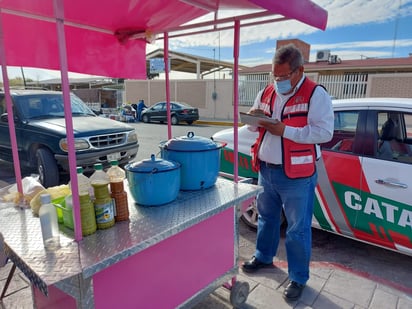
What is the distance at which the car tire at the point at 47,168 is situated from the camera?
4809mm

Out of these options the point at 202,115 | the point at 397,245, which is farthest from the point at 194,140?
the point at 202,115

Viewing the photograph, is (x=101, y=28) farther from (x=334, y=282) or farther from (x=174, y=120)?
(x=174, y=120)

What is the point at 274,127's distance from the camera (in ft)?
6.82

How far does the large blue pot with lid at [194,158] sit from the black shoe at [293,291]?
1.08 m

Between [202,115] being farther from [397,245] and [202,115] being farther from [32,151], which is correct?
[397,245]

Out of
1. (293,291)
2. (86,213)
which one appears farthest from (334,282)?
(86,213)

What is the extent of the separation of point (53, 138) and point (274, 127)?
3.95 m

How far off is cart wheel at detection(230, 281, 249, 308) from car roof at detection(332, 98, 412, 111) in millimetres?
1918

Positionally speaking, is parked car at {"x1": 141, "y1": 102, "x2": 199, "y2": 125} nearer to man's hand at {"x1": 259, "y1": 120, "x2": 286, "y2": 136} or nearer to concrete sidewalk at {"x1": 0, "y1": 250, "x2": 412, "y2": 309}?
concrete sidewalk at {"x1": 0, "y1": 250, "x2": 412, "y2": 309}

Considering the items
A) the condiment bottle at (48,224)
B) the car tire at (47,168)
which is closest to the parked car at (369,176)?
the condiment bottle at (48,224)

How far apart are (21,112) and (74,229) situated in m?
4.69

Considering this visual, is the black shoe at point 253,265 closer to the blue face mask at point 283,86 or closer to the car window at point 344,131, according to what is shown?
the car window at point 344,131

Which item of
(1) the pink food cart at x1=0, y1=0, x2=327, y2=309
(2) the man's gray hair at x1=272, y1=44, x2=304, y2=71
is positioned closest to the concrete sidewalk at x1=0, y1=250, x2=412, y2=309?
(1) the pink food cart at x1=0, y1=0, x2=327, y2=309

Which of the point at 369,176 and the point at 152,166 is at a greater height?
the point at 152,166
